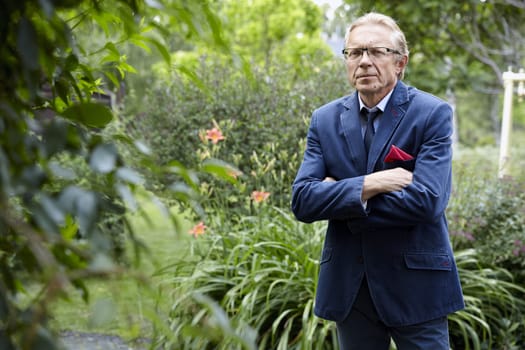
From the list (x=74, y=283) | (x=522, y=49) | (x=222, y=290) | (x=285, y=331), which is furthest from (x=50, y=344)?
(x=522, y=49)

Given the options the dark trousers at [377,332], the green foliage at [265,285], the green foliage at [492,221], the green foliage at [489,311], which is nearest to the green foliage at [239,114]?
the green foliage at [265,285]

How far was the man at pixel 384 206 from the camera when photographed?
8.59 ft

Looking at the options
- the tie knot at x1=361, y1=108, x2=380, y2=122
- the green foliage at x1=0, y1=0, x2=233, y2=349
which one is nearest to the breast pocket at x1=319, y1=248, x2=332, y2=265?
the tie knot at x1=361, y1=108, x2=380, y2=122

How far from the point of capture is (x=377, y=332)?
2.73 metres

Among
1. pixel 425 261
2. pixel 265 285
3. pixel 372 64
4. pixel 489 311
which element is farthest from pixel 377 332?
pixel 489 311

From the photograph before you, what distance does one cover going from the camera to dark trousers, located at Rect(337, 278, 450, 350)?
265 cm

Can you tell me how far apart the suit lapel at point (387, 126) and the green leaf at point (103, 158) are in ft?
6.01

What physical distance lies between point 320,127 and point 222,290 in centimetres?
202

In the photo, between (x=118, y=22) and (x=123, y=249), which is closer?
(x=123, y=249)

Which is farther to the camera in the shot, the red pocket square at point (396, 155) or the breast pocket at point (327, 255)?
the breast pocket at point (327, 255)

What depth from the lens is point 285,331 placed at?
13.6 feet

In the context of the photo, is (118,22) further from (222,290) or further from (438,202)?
(222,290)

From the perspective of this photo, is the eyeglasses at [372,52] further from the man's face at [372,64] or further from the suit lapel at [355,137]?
the suit lapel at [355,137]

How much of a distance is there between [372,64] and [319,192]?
51 cm
